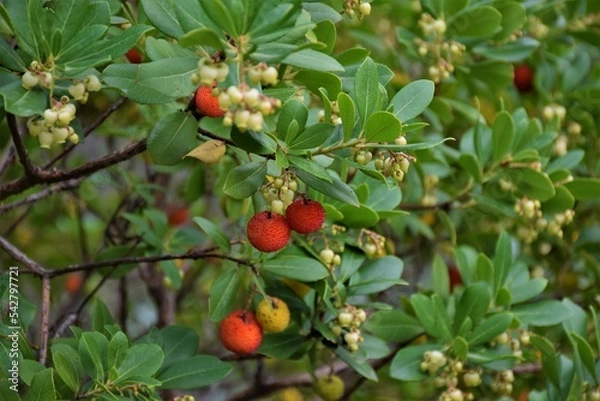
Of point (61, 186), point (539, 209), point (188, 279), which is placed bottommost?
point (188, 279)

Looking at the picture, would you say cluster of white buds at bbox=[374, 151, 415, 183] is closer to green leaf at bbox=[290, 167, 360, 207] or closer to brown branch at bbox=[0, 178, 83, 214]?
green leaf at bbox=[290, 167, 360, 207]

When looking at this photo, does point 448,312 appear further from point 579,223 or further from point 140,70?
point 140,70

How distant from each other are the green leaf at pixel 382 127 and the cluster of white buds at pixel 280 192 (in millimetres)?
127

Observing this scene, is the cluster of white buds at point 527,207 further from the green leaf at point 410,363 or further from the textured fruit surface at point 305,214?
the textured fruit surface at point 305,214

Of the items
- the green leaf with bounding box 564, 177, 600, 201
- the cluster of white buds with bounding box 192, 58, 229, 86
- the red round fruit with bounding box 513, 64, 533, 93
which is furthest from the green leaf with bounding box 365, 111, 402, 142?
the red round fruit with bounding box 513, 64, 533, 93

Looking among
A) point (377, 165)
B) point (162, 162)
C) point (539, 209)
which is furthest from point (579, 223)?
point (162, 162)

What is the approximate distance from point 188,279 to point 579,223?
3.80ft

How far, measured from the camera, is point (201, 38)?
0.93 m

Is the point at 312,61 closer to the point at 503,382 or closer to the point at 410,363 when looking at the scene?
the point at 410,363

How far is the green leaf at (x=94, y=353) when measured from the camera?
1.22 metres

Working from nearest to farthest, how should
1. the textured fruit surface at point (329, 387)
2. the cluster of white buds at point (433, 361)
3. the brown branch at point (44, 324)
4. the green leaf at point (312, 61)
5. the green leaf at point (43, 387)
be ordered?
the green leaf at point (312, 61) < the green leaf at point (43, 387) < the brown branch at point (44, 324) < the cluster of white buds at point (433, 361) < the textured fruit surface at point (329, 387)

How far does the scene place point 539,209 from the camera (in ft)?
5.57

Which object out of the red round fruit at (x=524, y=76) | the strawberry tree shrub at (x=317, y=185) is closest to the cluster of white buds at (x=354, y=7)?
the strawberry tree shrub at (x=317, y=185)

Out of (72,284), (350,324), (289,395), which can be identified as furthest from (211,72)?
(72,284)
